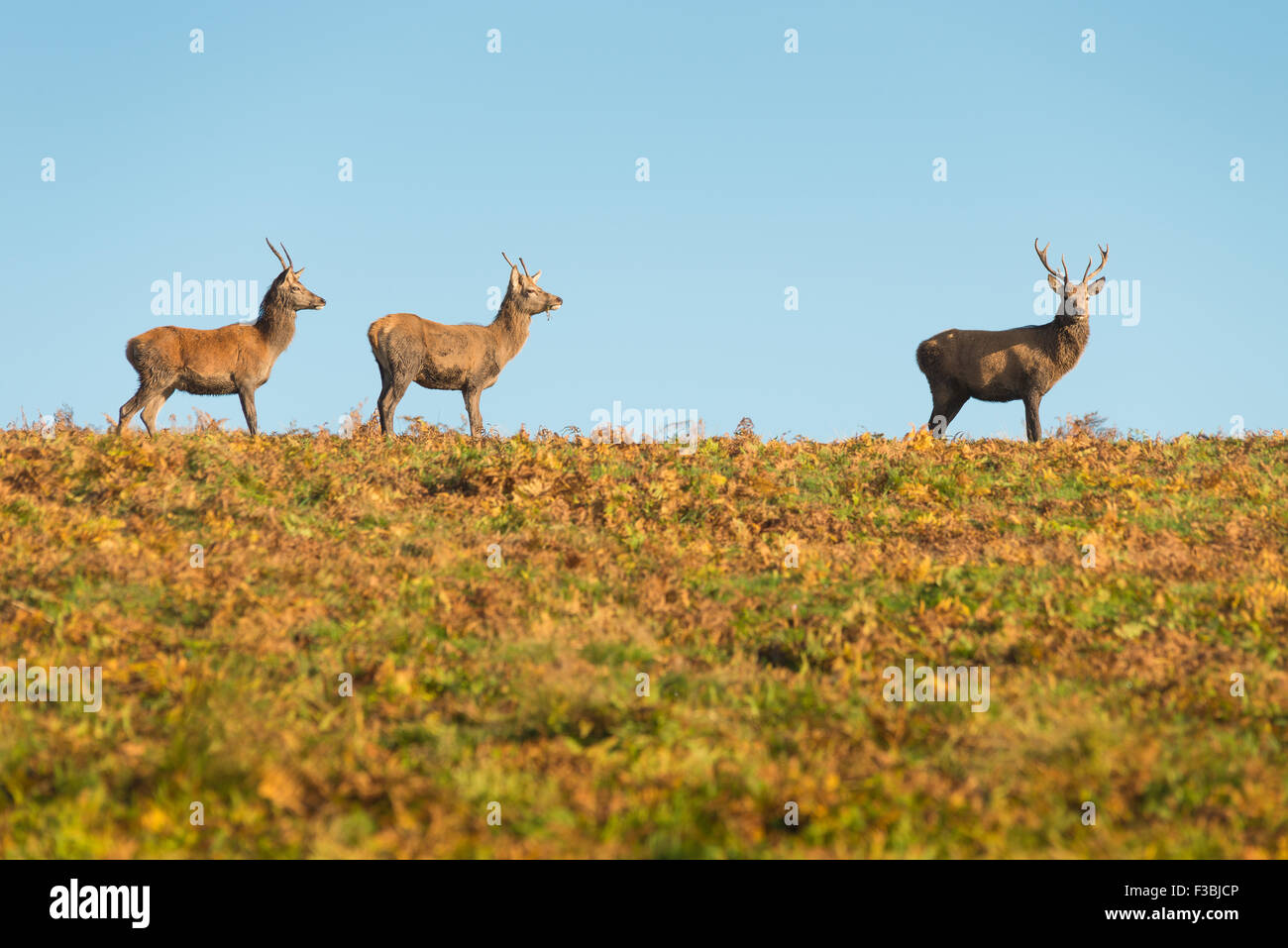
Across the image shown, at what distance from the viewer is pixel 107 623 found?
8.85 metres

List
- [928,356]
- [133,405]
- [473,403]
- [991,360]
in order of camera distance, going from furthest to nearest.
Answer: [928,356] < [991,360] < [473,403] < [133,405]

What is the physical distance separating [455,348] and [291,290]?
127 inches

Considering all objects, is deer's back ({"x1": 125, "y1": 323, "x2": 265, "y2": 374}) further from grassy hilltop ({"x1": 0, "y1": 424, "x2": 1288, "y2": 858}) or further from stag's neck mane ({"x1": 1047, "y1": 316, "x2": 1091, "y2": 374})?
stag's neck mane ({"x1": 1047, "y1": 316, "x2": 1091, "y2": 374})

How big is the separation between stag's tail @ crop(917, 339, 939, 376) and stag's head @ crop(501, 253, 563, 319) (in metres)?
7.58

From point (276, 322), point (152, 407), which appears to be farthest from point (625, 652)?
point (276, 322)

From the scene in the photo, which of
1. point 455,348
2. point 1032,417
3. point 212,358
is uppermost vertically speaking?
point 455,348

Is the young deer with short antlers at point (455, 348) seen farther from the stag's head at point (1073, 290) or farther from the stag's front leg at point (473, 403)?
the stag's head at point (1073, 290)

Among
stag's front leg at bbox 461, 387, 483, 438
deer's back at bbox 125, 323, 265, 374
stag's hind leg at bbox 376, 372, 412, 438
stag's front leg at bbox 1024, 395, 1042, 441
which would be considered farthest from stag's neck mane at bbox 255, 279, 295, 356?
stag's front leg at bbox 1024, 395, 1042, 441

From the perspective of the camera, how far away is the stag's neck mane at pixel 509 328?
2192cm

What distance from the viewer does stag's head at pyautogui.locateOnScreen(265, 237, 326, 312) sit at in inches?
811

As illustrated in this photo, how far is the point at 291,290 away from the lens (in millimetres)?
20672

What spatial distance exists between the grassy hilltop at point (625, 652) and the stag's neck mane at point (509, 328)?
726 cm

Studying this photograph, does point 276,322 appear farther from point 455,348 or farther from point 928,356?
point 928,356
